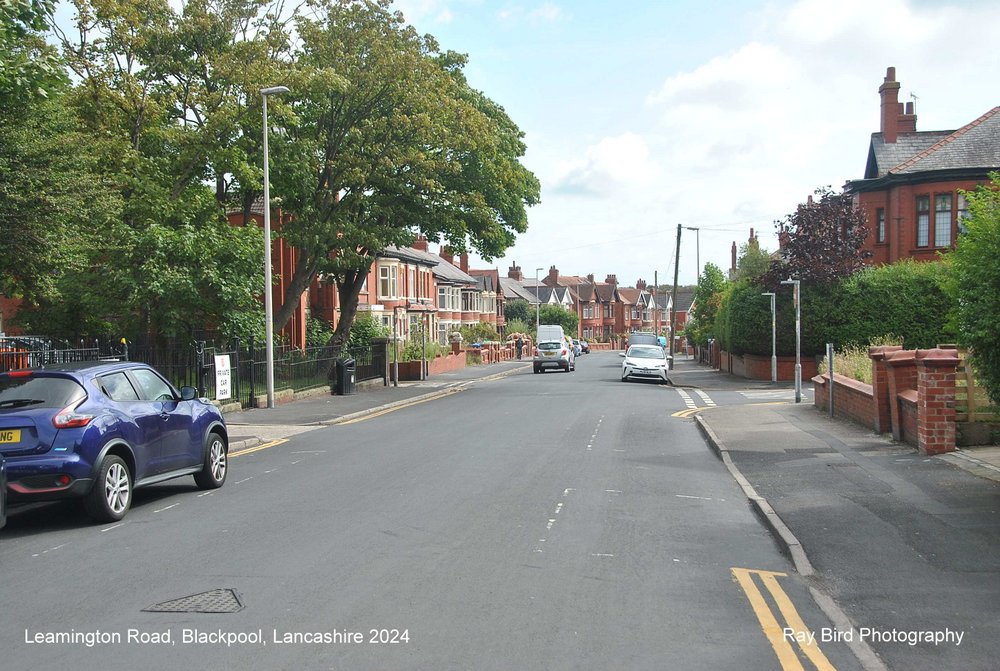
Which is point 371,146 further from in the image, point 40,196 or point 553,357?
point 553,357

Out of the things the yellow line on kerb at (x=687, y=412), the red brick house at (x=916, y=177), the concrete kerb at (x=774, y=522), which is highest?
the red brick house at (x=916, y=177)

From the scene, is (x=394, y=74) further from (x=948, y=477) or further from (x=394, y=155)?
(x=948, y=477)

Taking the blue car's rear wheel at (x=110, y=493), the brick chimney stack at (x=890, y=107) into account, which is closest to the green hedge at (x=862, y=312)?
the brick chimney stack at (x=890, y=107)

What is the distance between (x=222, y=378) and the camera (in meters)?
21.8

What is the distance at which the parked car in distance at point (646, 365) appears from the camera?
130 ft

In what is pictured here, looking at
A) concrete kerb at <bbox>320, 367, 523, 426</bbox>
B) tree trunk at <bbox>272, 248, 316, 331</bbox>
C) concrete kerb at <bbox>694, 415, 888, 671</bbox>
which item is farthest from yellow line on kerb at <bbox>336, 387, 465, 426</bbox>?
concrete kerb at <bbox>694, 415, 888, 671</bbox>

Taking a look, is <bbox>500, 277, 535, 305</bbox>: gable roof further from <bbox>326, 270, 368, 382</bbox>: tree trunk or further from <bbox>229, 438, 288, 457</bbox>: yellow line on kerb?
<bbox>229, 438, 288, 457</bbox>: yellow line on kerb

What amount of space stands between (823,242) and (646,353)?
8929 mm

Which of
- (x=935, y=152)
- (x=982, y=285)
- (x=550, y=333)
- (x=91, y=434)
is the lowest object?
(x=91, y=434)

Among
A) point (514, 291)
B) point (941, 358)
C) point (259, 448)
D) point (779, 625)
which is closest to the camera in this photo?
point (779, 625)

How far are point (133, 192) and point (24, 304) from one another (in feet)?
18.8

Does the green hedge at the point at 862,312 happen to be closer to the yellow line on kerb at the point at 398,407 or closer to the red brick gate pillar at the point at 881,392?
the yellow line on kerb at the point at 398,407

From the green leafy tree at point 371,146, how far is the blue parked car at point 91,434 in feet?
62.2

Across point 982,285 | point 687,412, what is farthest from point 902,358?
point 687,412
